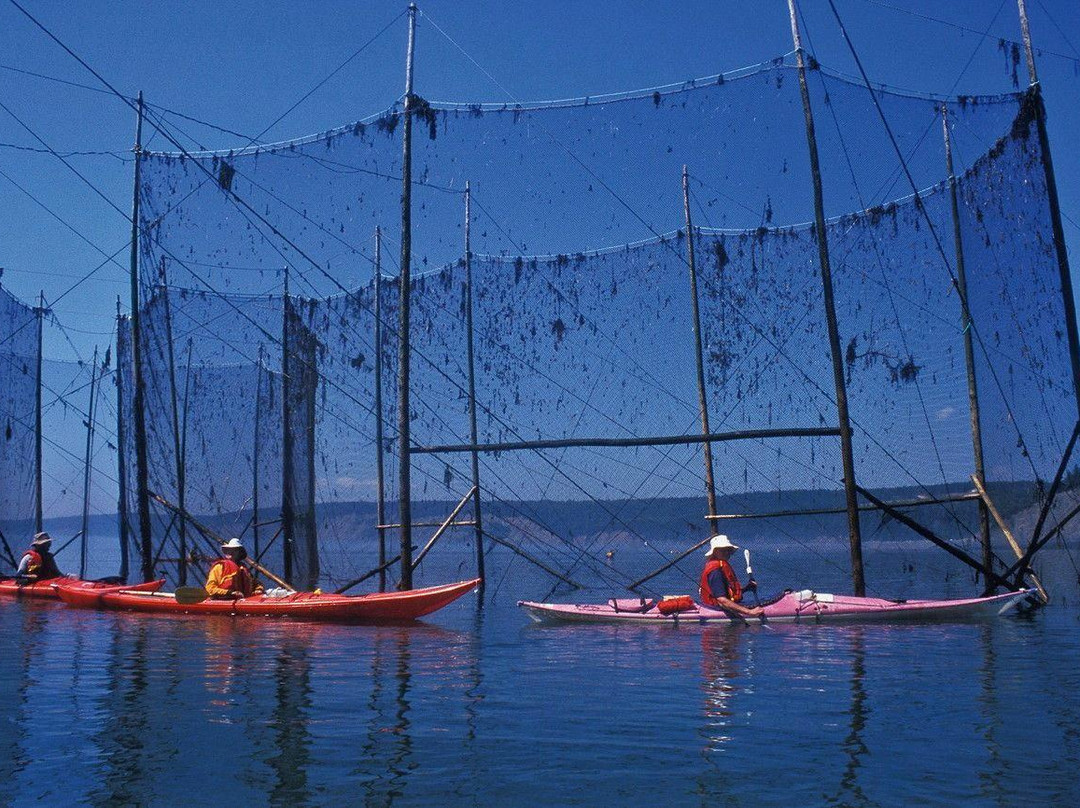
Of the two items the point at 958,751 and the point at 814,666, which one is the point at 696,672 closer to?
the point at 814,666

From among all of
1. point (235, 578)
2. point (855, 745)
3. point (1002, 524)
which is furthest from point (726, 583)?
point (855, 745)

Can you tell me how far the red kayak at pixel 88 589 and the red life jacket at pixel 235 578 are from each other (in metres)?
2.69

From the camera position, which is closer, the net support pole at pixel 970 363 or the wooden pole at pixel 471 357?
the net support pole at pixel 970 363

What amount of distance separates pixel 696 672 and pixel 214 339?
18614 mm

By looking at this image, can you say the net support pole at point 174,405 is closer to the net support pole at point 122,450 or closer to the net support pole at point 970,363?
the net support pole at point 122,450

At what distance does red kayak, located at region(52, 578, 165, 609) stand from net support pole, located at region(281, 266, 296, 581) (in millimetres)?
3082

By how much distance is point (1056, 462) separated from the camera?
20.4 m

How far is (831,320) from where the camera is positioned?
20375 mm

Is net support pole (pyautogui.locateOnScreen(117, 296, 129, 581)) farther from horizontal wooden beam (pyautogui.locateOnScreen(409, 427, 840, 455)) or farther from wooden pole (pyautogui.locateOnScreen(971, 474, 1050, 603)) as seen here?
wooden pole (pyautogui.locateOnScreen(971, 474, 1050, 603))

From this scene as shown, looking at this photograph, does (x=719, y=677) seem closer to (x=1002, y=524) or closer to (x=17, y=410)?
(x=1002, y=524)

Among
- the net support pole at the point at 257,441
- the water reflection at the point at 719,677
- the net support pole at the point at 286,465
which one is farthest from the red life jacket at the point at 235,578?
the water reflection at the point at 719,677

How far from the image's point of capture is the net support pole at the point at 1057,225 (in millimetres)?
19562

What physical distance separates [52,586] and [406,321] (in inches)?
544

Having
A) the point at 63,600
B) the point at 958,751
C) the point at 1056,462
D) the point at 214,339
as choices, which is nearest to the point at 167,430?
the point at 214,339
